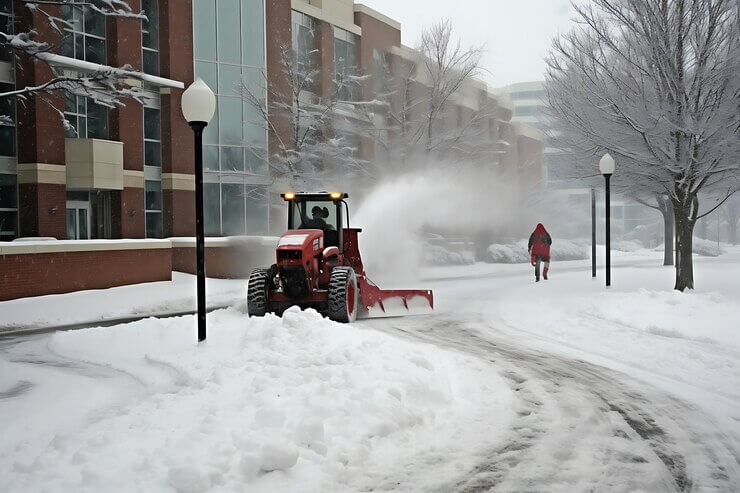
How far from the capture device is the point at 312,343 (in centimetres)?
805

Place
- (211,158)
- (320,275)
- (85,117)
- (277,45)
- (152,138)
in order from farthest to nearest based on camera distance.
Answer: (277,45) < (211,158) < (152,138) < (85,117) < (320,275)

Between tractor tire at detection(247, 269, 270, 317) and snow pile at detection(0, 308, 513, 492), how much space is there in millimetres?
2509

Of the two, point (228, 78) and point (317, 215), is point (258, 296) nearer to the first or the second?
point (317, 215)

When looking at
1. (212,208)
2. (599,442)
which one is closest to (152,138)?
(212,208)

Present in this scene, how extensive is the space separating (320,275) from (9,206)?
1592 centimetres


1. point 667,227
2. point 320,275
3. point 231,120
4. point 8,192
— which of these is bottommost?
point 320,275

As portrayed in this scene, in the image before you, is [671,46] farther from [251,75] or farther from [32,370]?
[251,75]

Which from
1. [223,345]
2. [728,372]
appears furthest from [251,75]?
[728,372]

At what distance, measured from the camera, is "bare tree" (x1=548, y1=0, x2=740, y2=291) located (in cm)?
1430

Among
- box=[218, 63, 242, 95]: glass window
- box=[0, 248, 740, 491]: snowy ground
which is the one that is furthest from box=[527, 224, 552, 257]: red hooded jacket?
box=[218, 63, 242, 95]: glass window

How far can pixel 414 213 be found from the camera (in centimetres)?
2675

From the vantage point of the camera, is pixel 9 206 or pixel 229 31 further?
pixel 229 31

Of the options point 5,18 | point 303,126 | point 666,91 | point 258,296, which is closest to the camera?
point 258,296

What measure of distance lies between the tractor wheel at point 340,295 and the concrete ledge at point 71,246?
28.5 ft
